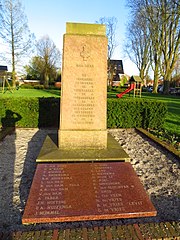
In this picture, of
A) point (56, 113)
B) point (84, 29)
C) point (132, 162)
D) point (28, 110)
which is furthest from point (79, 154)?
point (28, 110)

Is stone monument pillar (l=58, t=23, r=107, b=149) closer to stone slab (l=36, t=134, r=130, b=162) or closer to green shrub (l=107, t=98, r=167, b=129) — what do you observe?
stone slab (l=36, t=134, r=130, b=162)

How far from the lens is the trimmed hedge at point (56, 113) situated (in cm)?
832

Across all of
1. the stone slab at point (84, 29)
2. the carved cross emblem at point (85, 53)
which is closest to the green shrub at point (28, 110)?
the carved cross emblem at point (85, 53)

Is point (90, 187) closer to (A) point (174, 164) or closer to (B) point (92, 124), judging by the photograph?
(B) point (92, 124)

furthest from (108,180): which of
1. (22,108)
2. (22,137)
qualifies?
(22,108)

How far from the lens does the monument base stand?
4.56 meters

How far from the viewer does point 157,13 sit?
90.0ft

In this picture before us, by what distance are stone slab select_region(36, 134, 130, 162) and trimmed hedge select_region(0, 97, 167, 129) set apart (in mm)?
3708

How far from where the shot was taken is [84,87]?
448 centimetres

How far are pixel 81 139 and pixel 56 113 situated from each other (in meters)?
3.98

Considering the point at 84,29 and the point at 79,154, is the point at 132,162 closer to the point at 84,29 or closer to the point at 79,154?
the point at 79,154

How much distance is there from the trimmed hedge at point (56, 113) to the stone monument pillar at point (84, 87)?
381 cm

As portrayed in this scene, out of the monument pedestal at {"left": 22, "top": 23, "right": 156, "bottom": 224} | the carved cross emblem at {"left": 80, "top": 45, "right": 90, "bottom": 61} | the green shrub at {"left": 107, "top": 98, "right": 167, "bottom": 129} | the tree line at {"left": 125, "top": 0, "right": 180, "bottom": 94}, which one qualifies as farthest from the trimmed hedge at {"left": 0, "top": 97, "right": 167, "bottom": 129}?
the tree line at {"left": 125, "top": 0, "right": 180, "bottom": 94}

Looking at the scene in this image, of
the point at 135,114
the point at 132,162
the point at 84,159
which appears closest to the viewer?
the point at 84,159
